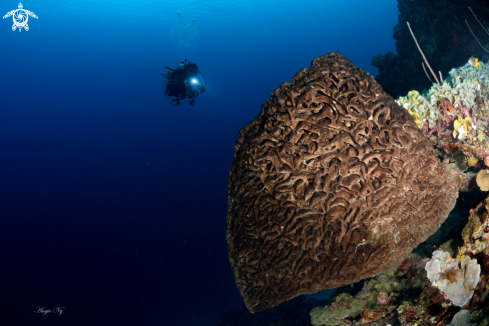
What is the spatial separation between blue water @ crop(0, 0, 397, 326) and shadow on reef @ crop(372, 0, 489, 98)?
65.0ft

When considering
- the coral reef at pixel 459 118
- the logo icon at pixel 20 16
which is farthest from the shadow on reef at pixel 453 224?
the logo icon at pixel 20 16

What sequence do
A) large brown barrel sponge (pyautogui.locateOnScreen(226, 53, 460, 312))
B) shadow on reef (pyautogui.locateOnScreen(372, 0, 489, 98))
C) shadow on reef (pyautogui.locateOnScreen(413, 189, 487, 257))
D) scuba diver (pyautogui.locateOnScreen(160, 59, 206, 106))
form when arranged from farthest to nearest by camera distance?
1. scuba diver (pyautogui.locateOnScreen(160, 59, 206, 106))
2. shadow on reef (pyautogui.locateOnScreen(372, 0, 489, 98))
3. shadow on reef (pyautogui.locateOnScreen(413, 189, 487, 257))
4. large brown barrel sponge (pyautogui.locateOnScreen(226, 53, 460, 312))

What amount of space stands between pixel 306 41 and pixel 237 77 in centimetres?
3331

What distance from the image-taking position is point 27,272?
25.4 meters

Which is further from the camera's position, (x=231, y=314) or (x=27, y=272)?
(x=27, y=272)

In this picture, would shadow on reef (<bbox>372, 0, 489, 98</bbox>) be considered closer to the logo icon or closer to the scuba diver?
the scuba diver

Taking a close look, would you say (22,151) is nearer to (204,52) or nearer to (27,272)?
(27,272)

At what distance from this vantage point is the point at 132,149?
61.5 meters

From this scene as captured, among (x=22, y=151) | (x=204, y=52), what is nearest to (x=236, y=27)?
(x=204, y=52)

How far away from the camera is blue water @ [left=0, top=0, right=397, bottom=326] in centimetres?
A: 2388

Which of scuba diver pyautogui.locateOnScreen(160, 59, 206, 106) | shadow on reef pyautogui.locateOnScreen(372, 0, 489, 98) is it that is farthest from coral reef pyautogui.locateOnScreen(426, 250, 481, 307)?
scuba diver pyautogui.locateOnScreen(160, 59, 206, 106)

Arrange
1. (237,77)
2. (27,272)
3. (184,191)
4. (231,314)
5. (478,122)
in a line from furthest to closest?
(237,77) → (184,191) → (27,272) → (231,314) → (478,122)

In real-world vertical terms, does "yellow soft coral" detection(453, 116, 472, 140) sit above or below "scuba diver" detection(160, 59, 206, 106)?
below

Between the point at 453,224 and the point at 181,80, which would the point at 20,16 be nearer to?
the point at 181,80
